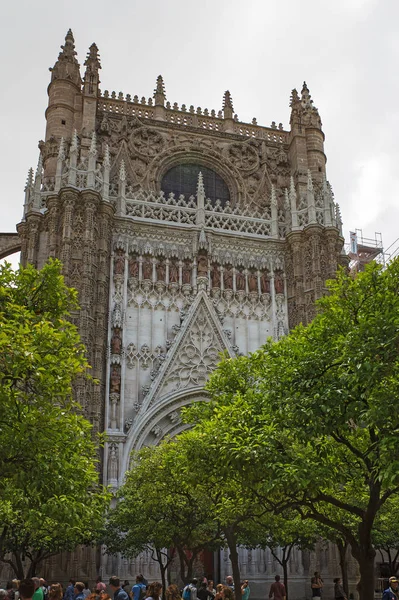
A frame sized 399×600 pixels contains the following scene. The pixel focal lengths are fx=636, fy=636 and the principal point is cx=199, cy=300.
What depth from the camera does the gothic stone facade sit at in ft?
92.3

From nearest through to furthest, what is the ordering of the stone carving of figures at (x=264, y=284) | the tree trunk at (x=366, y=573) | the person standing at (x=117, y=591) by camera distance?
the person standing at (x=117, y=591), the tree trunk at (x=366, y=573), the stone carving of figures at (x=264, y=284)

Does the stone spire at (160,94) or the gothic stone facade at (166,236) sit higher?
the stone spire at (160,94)

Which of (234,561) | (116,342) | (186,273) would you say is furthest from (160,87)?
(234,561)

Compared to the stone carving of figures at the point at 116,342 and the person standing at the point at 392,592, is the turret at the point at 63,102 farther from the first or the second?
the person standing at the point at 392,592

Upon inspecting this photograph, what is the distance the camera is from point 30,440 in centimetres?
1089

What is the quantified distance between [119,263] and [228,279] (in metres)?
5.50

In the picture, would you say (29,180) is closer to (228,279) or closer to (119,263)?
(119,263)

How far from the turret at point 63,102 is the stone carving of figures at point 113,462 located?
1438cm

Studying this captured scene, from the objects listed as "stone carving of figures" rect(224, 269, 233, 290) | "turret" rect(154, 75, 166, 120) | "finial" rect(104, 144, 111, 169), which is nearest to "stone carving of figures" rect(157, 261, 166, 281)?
"stone carving of figures" rect(224, 269, 233, 290)

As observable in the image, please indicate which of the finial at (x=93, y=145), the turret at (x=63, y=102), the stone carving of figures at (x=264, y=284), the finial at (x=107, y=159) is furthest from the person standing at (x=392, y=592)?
the turret at (x=63, y=102)

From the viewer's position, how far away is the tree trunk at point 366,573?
1201 cm

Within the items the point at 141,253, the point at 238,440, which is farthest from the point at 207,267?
the point at 238,440

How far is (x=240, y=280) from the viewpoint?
3200 centimetres

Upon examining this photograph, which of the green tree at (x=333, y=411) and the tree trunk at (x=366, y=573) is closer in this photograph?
the green tree at (x=333, y=411)
